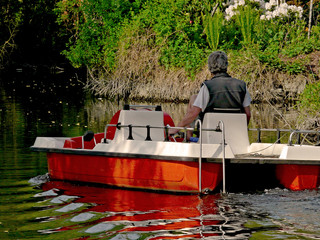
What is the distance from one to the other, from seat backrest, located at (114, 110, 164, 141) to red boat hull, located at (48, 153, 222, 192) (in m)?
0.43

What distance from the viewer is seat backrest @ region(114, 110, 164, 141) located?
34.8 ft

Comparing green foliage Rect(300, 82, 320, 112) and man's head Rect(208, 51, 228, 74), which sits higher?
man's head Rect(208, 51, 228, 74)

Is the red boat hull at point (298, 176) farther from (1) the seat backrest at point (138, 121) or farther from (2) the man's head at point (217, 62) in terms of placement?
(1) the seat backrest at point (138, 121)

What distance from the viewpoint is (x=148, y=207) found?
910 centimetres

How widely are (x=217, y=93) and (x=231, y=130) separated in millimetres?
546

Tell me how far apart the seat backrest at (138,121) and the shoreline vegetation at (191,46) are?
13.2m

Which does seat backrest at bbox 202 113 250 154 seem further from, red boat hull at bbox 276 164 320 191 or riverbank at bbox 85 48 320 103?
riverbank at bbox 85 48 320 103

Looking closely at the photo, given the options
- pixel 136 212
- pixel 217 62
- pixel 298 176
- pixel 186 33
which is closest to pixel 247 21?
pixel 186 33

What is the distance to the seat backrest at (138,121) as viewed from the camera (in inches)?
417

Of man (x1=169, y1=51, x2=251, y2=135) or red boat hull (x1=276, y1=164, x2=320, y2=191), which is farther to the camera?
man (x1=169, y1=51, x2=251, y2=135)

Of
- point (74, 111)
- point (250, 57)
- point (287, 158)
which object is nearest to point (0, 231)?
point (287, 158)

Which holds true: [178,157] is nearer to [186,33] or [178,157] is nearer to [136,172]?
[136,172]

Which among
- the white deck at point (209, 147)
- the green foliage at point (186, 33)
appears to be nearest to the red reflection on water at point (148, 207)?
the white deck at point (209, 147)

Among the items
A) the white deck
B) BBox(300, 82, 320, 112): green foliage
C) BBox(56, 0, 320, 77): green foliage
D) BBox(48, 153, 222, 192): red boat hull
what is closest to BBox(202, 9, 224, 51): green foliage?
BBox(56, 0, 320, 77): green foliage
